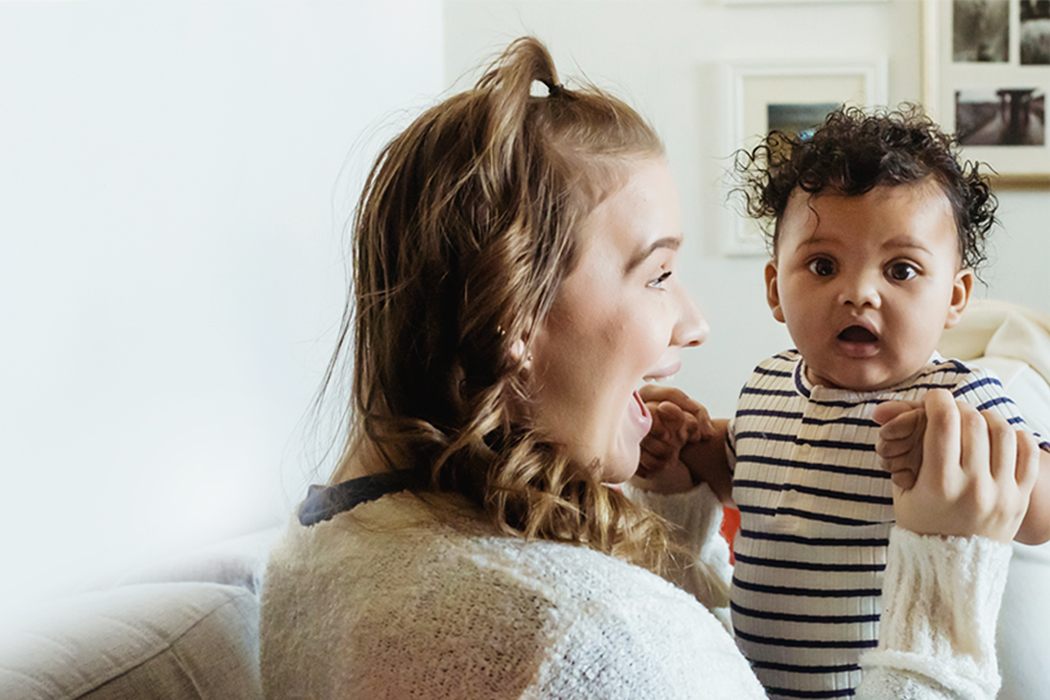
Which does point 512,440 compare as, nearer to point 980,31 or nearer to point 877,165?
point 877,165

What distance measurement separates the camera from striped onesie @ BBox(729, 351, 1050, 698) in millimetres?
962

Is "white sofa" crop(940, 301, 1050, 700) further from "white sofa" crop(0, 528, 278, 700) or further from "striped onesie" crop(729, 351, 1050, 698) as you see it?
"white sofa" crop(0, 528, 278, 700)

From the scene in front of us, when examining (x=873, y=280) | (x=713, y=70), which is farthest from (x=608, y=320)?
(x=713, y=70)

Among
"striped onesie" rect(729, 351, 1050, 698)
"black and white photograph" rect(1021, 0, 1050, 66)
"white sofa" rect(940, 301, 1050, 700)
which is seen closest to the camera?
"striped onesie" rect(729, 351, 1050, 698)

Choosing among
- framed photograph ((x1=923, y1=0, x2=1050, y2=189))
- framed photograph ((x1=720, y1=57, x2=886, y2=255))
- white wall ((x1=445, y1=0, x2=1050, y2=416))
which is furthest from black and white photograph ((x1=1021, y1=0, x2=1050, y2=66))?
framed photograph ((x1=720, y1=57, x2=886, y2=255))

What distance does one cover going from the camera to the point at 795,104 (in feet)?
8.66

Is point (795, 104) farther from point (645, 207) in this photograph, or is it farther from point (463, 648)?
point (463, 648)

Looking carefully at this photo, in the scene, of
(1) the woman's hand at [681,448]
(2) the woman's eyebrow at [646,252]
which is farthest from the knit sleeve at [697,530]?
(2) the woman's eyebrow at [646,252]

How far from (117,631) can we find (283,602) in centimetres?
13

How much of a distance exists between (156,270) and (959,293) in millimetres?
889

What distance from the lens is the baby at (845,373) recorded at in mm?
966

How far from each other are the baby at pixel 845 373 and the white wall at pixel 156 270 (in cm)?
63

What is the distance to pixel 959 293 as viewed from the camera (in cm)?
105

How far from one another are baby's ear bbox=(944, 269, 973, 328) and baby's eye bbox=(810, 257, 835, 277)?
155mm
